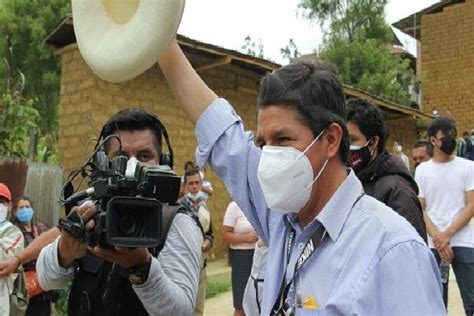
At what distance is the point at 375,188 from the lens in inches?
125

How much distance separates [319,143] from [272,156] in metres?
0.14

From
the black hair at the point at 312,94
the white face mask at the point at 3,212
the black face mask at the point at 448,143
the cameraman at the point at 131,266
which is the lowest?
the white face mask at the point at 3,212

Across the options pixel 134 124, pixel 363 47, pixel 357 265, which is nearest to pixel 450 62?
pixel 363 47

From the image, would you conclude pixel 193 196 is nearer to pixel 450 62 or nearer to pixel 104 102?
pixel 104 102

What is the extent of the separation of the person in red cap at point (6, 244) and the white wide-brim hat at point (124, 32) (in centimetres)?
333

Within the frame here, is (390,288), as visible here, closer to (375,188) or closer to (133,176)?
(133,176)

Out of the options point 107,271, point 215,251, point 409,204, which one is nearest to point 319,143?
point 107,271

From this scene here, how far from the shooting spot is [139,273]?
198cm

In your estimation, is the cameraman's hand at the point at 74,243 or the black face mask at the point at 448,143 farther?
the black face mask at the point at 448,143

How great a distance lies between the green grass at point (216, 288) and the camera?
8727mm

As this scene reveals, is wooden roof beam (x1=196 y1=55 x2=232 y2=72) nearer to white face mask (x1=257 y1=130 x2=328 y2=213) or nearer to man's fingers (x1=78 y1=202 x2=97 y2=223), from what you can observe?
man's fingers (x1=78 y1=202 x2=97 y2=223)

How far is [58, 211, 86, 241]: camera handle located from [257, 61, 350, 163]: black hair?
747mm

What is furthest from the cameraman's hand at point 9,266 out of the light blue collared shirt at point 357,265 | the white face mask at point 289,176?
the white face mask at point 289,176

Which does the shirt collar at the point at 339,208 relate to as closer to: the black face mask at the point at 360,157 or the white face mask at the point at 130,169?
the white face mask at the point at 130,169
